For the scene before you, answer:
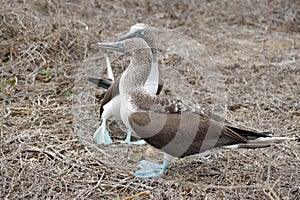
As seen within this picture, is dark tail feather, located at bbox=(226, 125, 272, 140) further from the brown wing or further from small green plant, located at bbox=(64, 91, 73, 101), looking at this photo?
small green plant, located at bbox=(64, 91, 73, 101)

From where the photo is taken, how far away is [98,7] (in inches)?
336

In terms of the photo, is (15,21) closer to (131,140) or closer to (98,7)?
(98,7)

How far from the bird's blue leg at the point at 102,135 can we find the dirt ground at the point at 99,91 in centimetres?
8

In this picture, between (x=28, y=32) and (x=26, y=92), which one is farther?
(x=28, y=32)

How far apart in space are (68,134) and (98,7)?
14.1 ft

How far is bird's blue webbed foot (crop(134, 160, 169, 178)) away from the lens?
4023mm

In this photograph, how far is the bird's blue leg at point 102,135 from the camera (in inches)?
183

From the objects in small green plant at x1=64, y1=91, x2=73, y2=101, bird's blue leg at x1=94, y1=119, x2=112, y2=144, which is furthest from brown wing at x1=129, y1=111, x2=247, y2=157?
small green plant at x1=64, y1=91, x2=73, y2=101

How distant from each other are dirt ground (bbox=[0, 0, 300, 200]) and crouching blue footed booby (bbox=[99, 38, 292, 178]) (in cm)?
30

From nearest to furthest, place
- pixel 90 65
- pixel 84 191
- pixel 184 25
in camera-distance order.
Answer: pixel 84 191
pixel 90 65
pixel 184 25

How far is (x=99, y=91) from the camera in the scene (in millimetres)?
5781

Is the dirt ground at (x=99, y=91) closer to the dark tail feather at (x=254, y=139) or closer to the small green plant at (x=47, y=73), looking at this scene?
the small green plant at (x=47, y=73)

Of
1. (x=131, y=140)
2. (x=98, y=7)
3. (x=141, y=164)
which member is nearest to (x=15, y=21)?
(x=98, y=7)

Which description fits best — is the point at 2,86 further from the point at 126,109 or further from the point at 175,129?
the point at 175,129
